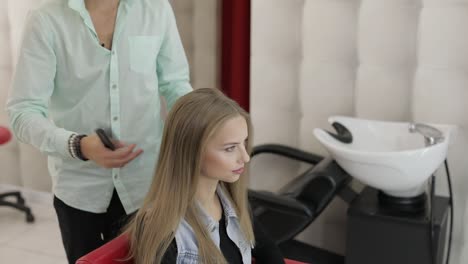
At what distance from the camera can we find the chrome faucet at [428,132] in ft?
5.94

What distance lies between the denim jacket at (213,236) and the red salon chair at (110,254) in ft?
0.44

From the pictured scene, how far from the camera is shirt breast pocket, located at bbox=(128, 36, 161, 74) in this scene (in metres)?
1.47

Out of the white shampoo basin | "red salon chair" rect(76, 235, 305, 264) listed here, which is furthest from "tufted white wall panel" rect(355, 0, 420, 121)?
"red salon chair" rect(76, 235, 305, 264)

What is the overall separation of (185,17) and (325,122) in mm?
856

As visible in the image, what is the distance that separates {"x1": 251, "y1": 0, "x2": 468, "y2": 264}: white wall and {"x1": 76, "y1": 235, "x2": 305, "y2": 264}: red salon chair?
3.63ft

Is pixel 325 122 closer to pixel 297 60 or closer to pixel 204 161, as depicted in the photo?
pixel 297 60

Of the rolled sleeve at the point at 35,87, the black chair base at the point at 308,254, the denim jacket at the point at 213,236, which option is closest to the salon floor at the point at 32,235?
the black chair base at the point at 308,254

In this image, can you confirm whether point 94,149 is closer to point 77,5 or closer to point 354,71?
point 77,5

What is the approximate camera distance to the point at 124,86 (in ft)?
4.83

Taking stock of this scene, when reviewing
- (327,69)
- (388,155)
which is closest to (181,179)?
(388,155)

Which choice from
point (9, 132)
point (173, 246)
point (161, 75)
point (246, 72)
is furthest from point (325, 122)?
point (9, 132)

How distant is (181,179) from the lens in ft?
4.05

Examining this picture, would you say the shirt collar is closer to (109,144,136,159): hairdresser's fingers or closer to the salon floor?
(109,144,136,159): hairdresser's fingers

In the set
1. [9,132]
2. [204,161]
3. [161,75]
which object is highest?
[161,75]
